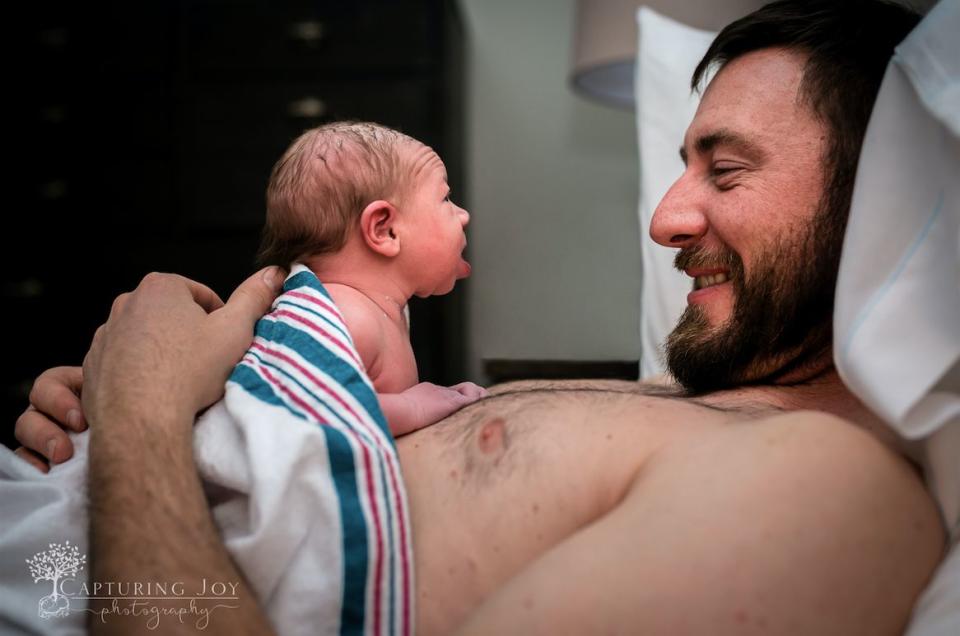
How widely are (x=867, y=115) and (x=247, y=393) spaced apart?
744 millimetres

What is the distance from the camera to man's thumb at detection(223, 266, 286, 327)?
861mm

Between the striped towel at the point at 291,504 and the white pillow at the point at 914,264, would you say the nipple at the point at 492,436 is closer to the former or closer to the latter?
the striped towel at the point at 291,504

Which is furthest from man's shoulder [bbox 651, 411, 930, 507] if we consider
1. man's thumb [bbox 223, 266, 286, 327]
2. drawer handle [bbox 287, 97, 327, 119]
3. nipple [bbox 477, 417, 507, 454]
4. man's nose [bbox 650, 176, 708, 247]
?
drawer handle [bbox 287, 97, 327, 119]

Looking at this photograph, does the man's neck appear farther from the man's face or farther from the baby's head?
the baby's head

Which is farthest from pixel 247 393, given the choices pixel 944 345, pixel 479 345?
pixel 479 345

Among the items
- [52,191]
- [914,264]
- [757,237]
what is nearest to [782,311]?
[757,237]

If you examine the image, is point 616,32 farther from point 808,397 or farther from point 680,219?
point 808,397

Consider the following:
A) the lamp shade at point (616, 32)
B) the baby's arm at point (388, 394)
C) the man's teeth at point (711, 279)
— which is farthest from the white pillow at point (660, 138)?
the baby's arm at point (388, 394)

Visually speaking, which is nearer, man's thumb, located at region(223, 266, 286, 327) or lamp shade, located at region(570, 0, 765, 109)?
man's thumb, located at region(223, 266, 286, 327)

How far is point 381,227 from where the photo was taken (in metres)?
0.91

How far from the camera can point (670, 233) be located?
96 cm

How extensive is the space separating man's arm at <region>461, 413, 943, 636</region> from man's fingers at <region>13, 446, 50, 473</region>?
19.0 inches

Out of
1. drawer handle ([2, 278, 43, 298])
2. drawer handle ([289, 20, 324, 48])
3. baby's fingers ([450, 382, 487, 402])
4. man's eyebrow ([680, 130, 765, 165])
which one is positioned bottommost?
drawer handle ([2, 278, 43, 298])

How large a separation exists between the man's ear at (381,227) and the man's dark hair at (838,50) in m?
0.48
